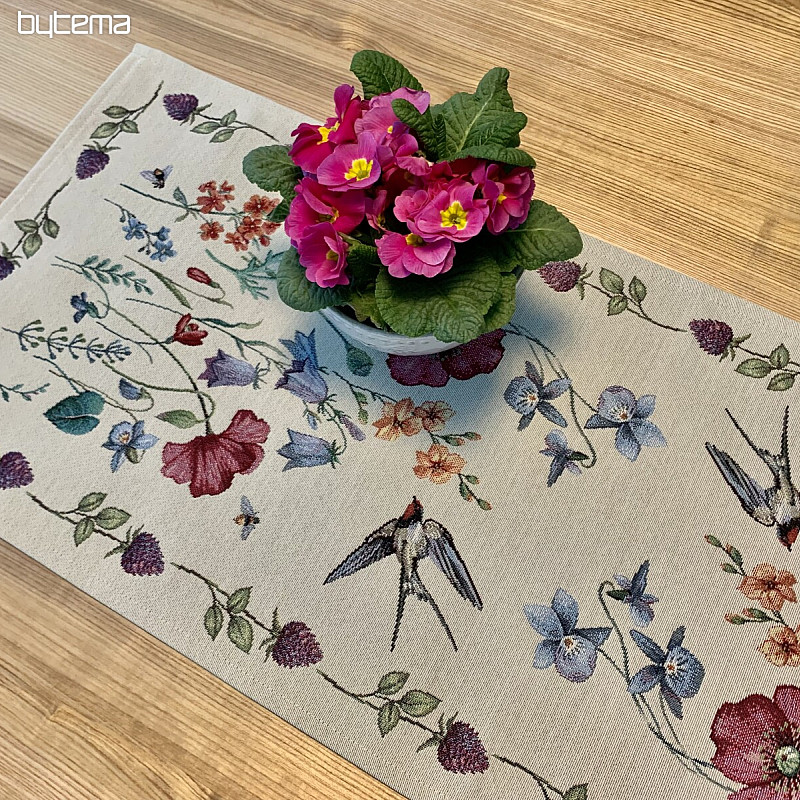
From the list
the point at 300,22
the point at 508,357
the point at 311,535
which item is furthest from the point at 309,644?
the point at 300,22

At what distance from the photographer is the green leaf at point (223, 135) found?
126 centimetres

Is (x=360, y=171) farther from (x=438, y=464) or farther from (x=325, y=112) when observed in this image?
(x=325, y=112)

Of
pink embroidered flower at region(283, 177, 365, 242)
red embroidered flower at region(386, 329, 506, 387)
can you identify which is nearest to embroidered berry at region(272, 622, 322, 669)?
red embroidered flower at region(386, 329, 506, 387)

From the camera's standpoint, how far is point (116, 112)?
128 centimetres

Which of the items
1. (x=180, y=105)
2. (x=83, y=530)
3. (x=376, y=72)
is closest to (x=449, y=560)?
(x=83, y=530)

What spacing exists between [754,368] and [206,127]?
96cm

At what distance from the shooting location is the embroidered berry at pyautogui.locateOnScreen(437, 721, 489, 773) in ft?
2.86

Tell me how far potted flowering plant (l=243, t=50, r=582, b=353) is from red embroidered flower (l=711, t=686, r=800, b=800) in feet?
1.81

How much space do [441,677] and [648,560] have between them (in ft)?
1.00

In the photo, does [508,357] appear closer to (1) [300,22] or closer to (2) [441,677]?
(2) [441,677]

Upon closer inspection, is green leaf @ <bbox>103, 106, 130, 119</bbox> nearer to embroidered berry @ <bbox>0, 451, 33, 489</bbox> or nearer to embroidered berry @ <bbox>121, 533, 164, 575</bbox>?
embroidered berry @ <bbox>0, 451, 33, 489</bbox>

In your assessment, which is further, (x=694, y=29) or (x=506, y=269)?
(x=694, y=29)

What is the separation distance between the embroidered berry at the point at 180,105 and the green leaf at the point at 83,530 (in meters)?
0.70

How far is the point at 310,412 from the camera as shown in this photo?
105 centimetres
